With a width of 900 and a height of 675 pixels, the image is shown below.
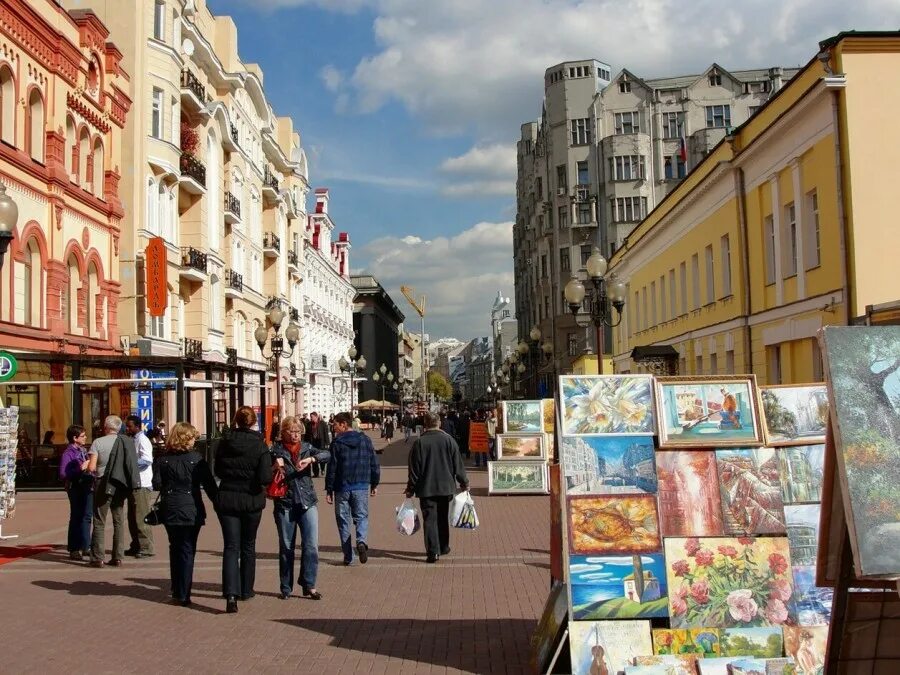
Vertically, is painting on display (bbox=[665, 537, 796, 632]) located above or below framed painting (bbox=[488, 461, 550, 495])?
above

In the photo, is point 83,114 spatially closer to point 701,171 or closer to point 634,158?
point 701,171

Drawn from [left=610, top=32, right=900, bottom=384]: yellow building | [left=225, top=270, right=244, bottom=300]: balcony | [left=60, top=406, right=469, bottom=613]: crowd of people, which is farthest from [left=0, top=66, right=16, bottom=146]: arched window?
[left=225, top=270, right=244, bottom=300]: balcony

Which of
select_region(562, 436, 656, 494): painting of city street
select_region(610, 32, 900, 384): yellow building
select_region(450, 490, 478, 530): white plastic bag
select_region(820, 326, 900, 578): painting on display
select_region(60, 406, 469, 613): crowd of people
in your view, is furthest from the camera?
select_region(610, 32, 900, 384): yellow building

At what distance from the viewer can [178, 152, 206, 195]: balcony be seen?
3603cm

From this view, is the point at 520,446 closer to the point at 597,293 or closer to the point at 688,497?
the point at 597,293

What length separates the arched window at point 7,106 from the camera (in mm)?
22938

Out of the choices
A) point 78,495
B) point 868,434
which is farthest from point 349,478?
point 868,434

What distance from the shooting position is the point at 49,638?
326 inches

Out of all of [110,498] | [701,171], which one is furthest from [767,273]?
[110,498]

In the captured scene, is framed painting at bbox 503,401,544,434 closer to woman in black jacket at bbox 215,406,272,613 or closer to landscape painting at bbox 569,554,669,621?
woman in black jacket at bbox 215,406,272,613

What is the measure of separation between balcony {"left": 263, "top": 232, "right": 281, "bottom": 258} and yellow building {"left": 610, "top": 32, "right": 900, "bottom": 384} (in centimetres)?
2571

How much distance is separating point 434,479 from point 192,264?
2639 centimetres

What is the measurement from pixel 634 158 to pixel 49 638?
58.4 metres

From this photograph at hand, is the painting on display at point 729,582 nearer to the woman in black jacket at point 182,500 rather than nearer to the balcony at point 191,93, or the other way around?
the woman in black jacket at point 182,500
